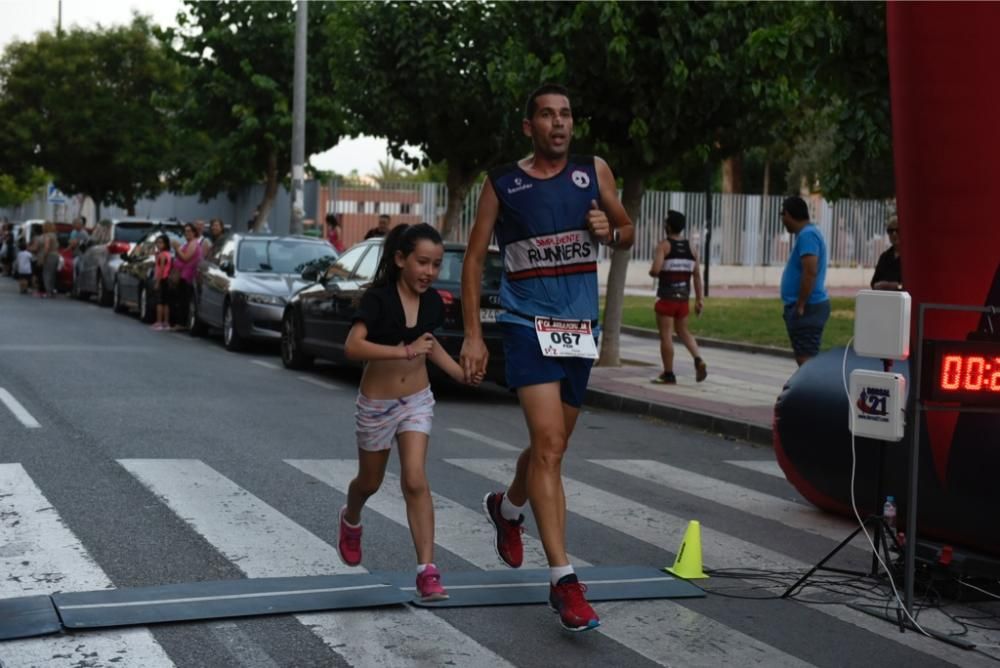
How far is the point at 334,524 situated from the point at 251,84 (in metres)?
28.7

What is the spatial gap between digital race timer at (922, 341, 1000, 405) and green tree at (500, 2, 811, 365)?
9.72 meters

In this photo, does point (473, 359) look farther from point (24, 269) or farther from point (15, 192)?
point (15, 192)

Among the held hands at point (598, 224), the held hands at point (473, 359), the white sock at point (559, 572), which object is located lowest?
the white sock at point (559, 572)

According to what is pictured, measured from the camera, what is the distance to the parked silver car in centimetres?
2812

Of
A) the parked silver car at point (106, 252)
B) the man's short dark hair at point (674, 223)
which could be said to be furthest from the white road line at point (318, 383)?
the parked silver car at point (106, 252)

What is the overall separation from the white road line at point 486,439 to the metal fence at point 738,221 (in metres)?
25.1

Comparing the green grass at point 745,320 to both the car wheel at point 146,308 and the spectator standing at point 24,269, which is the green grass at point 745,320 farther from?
the spectator standing at point 24,269

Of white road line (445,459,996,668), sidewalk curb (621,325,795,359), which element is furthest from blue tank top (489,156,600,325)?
sidewalk curb (621,325,795,359)

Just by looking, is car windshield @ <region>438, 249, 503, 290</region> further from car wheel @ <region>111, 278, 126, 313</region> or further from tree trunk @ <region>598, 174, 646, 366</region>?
car wheel @ <region>111, 278, 126, 313</region>

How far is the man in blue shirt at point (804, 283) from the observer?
12758mm

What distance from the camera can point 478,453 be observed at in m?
10.8

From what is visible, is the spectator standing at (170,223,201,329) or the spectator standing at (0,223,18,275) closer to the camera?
the spectator standing at (170,223,201,329)

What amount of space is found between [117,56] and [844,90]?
40.1m

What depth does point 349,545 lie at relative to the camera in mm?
6562
